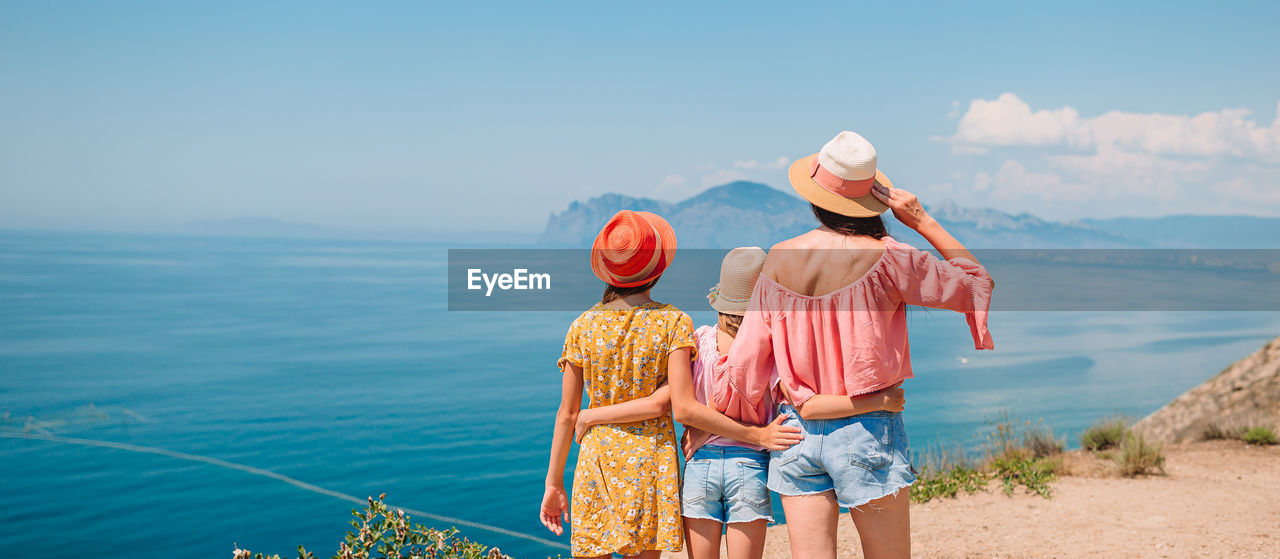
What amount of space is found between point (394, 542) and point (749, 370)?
188 cm

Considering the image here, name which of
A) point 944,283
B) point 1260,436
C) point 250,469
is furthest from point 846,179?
point 250,469

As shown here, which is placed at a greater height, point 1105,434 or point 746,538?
point 746,538

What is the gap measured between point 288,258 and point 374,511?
121531 mm

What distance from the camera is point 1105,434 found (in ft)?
30.1

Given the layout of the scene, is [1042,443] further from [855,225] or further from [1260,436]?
A: [855,225]

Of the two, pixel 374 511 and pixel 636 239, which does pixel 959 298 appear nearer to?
pixel 636 239

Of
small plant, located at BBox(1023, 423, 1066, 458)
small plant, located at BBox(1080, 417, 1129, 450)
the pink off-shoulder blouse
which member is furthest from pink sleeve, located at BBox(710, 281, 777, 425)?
small plant, located at BBox(1080, 417, 1129, 450)

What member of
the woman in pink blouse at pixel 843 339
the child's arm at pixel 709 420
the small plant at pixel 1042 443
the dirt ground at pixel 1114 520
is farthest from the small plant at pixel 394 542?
the small plant at pixel 1042 443

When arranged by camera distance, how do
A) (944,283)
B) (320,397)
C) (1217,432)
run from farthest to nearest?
(320,397)
(1217,432)
(944,283)

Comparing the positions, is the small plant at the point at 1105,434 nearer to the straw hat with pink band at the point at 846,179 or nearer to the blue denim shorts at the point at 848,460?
the blue denim shorts at the point at 848,460

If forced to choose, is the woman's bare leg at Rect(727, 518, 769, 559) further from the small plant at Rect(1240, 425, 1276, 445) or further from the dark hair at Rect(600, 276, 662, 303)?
the small plant at Rect(1240, 425, 1276, 445)

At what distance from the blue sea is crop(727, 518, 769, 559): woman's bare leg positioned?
22.1 feet

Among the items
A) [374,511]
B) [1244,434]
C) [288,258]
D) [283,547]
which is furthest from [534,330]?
[288,258]

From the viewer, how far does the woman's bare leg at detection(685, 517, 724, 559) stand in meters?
2.95
